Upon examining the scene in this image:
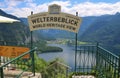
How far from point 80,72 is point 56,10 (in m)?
2.54

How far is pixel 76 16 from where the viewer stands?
9836 mm

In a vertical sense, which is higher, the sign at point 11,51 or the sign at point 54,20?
the sign at point 54,20

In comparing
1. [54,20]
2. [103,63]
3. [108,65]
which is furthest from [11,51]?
[108,65]

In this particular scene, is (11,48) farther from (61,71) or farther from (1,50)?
(61,71)

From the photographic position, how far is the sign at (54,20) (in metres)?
9.90

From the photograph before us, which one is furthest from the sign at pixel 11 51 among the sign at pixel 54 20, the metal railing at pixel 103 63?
the metal railing at pixel 103 63

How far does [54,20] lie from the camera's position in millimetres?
10023

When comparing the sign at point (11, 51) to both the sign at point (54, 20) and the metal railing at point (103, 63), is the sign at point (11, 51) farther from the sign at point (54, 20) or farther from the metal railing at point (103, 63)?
the metal railing at point (103, 63)

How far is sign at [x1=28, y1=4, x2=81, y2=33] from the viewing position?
9.90 meters

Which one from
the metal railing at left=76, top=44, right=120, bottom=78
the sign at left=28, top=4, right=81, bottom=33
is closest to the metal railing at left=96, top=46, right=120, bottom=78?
the metal railing at left=76, top=44, right=120, bottom=78

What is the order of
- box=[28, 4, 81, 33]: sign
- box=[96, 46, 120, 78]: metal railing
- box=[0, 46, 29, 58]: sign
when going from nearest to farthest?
box=[96, 46, 120, 78]: metal railing → box=[0, 46, 29, 58]: sign → box=[28, 4, 81, 33]: sign

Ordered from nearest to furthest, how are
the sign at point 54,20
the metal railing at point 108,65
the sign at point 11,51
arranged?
the metal railing at point 108,65
the sign at point 11,51
the sign at point 54,20

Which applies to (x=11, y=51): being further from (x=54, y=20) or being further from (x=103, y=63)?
(x=103, y=63)

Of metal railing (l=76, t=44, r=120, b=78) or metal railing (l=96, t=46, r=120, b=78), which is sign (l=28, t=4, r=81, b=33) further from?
metal railing (l=96, t=46, r=120, b=78)
